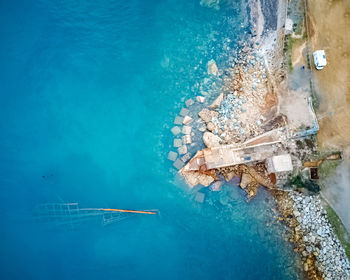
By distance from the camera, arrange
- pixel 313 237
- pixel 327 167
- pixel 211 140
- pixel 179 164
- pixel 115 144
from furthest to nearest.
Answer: pixel 115 144
pixel 179 164
pixel 211 140
pixel 313 237
pixel 327 167

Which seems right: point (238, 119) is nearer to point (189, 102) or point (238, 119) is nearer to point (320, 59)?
point (189, 102)

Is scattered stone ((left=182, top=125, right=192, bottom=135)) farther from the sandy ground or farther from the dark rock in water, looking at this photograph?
the sandy ground

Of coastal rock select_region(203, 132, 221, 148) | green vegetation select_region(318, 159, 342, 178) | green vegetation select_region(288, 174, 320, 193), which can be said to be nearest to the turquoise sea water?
green vegetation select_region(288, 174, 320, 193)

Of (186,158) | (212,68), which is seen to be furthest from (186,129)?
(212,68)

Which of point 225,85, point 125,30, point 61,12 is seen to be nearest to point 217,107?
point 225,85

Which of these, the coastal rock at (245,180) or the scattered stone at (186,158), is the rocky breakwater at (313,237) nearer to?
the coastal rock at (245,180)

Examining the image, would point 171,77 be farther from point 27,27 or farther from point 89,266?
point 89,266

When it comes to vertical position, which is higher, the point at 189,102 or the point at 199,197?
the point at 189,102

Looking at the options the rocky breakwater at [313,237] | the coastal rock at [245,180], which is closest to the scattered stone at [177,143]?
the coastal rock at [245,180]
